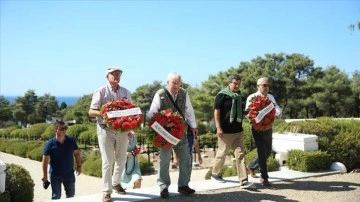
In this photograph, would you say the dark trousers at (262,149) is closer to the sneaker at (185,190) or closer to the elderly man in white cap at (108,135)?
the sneaker at (185,190)

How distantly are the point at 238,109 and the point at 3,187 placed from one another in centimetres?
388

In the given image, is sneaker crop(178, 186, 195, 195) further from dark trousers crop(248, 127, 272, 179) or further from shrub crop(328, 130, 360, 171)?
shrub crop(328, 130, 360, 171)

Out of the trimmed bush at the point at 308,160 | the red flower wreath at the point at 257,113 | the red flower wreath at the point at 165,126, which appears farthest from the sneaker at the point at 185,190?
the trimmed bush at the point at 308,160

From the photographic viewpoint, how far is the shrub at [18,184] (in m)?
6.50

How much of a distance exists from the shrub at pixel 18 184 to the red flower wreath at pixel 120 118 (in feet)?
7.97

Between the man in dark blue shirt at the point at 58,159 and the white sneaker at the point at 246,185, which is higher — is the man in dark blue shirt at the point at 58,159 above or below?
above

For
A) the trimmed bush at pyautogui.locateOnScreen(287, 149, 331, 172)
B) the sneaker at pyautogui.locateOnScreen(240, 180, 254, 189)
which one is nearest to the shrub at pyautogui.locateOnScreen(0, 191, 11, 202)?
the sneaker at pyautogui.locateOnScreen(240, 180, 254, 189)

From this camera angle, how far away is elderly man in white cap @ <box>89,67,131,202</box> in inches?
217

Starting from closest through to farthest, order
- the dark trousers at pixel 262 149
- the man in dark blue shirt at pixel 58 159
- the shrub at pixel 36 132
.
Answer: the man in dark blue shirt at pixel 58 159, the dark trousers at pixel 262 149, the shrub at pixel 36 132

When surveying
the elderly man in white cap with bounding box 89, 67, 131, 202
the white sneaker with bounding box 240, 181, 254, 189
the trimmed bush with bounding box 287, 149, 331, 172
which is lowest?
the white sneaker with bounding box 240, 181, 254, 189

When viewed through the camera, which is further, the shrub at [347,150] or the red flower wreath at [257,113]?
the shrub at [347,150]

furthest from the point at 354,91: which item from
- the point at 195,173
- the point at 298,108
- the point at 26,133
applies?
the point at 26,133

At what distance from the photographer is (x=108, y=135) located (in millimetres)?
5578

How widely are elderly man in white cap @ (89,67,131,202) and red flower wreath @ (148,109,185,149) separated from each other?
0.46 m
